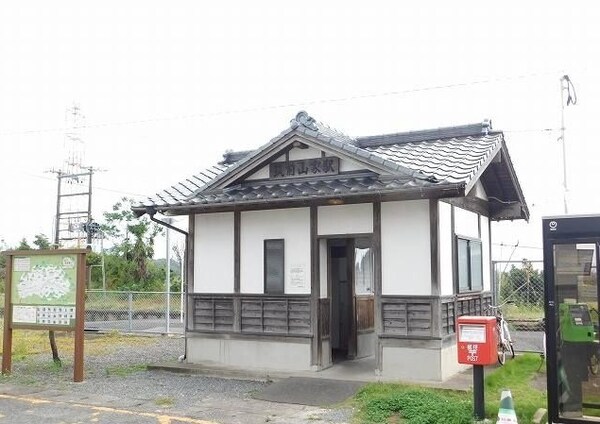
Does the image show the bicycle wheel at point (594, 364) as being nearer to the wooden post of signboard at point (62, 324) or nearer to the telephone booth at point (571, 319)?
the telephone booth at point (571, 319)

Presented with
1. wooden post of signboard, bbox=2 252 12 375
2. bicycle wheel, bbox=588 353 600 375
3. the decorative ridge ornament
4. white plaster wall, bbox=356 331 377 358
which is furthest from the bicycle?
wooden post of signboard, bbox=2 252 12 375

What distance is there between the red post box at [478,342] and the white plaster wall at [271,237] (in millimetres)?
3693

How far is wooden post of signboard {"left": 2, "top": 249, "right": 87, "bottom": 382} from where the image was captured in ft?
30.7

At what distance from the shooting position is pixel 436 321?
8672 mm

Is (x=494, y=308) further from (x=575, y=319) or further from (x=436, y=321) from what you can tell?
(x=575, y=319)

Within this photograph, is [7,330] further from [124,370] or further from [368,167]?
[368,167]

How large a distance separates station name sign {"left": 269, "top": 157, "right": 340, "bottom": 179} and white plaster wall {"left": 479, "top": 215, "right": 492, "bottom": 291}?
11.3 ft

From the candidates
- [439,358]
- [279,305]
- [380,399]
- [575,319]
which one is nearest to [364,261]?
[279,305]

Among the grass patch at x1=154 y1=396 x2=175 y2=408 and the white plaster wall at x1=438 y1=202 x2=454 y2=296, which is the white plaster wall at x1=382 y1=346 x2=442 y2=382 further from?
the grass patch at x1=154 y1=396 x2=175 y2=408

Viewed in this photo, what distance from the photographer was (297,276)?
9.80 m

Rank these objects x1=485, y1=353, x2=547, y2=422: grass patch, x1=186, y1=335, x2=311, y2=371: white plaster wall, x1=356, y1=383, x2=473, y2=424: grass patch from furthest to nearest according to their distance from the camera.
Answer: x1=186, y1=335, x2=311, y2=371: white plaster wall < x1=485, y1=353, x2=547, y2=422: grass patch < x1=356, y1=383, x2=473, y2=424: grass patch

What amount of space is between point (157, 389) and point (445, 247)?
4.94 m

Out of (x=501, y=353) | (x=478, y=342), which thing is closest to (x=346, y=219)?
(x=501, y=353)

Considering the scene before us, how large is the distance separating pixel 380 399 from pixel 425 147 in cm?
516
